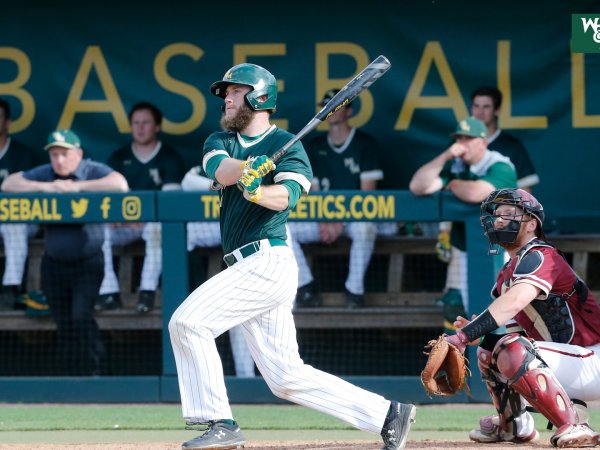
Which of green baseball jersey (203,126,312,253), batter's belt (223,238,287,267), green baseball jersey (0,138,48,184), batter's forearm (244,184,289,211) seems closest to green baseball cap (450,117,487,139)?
green baseball jersey (203,126,312,253)

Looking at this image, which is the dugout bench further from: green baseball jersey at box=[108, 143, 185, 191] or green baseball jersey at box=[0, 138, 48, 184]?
green baseball jersey at box=[0, 138, 48, 184]

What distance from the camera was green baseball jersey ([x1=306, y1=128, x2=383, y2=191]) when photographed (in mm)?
7742

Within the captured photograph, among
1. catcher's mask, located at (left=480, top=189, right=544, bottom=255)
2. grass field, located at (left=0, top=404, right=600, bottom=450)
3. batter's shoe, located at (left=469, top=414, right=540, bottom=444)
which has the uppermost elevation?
catcher's mask, located at (left=480, top=189, right=544, bottom=255)

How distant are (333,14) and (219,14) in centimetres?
76

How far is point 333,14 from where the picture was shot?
26.7 feet

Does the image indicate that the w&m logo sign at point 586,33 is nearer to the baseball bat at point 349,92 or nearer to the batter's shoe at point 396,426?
the baseball bat at point 349,92

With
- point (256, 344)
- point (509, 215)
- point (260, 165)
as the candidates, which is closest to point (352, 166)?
point (509, 215)

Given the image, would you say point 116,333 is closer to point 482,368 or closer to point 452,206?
point 452,206

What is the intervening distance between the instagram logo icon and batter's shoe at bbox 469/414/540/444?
2.58 metres

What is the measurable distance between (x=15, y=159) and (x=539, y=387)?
4439mm

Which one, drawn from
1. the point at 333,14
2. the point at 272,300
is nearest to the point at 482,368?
A: the point at 272,300

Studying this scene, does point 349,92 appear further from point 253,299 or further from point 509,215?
point 253,299

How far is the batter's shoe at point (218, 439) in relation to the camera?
455 cm

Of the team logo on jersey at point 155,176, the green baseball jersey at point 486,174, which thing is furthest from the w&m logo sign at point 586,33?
the team logo on jersey at point 155,176
